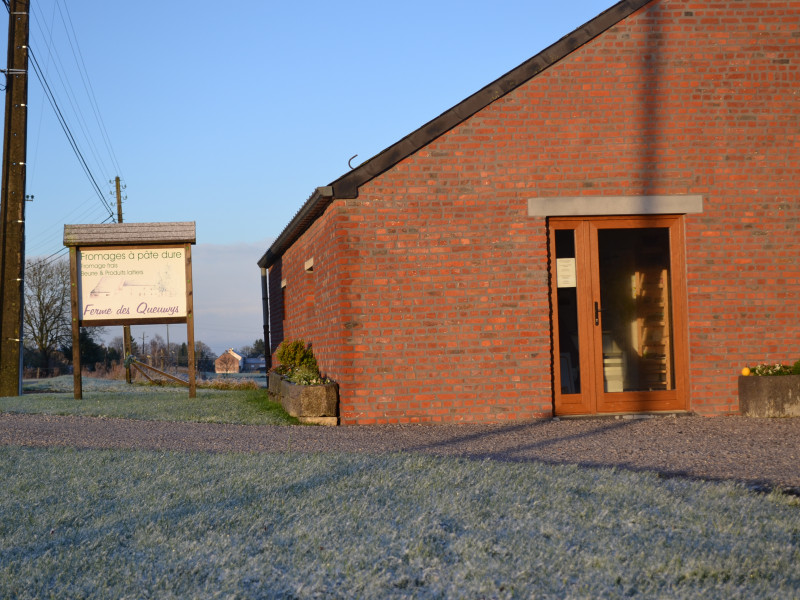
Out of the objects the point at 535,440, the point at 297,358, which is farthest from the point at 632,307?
the point at 297,358

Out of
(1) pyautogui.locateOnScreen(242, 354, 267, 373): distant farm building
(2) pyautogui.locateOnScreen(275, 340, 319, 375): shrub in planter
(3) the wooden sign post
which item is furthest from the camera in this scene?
(1) pyautogui.locateOnScreen(242, 354, 267, 373): distant farm building

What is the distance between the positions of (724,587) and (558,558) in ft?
2.57

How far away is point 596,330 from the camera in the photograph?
1032 centimetres

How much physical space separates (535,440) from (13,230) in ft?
36.0

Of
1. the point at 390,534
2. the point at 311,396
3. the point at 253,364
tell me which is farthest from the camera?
the point at 253,364

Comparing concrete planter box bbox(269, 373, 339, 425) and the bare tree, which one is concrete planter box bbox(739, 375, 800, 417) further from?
the bare tree

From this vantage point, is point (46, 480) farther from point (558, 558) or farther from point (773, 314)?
point (773, 314)

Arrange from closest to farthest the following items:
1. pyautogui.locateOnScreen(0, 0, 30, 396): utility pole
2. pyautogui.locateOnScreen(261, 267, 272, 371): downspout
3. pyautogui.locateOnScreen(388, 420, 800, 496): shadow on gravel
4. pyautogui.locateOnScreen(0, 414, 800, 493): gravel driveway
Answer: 1. pyautogui.locateOnScreen(388, 420, 800, 496): shadow on gravel
2. pyautogui.locateOnScreen(0, 414, 800, 493): gravel driveway
3. pyautogui.locateOnScreen(0, 0, 30, 396): utility pole
4. pyautogui.locateOnScreen(261, 267, 272, 371): downspout

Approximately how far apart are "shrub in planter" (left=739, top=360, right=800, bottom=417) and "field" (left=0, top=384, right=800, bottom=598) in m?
4.58

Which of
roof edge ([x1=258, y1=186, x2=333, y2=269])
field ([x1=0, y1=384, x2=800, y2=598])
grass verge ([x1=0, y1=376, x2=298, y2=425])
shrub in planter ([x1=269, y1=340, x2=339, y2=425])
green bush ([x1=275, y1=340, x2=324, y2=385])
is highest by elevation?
roof edge ([x1=258, y1=186, x2=333, y2=269])

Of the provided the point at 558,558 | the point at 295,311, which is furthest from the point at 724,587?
the point at 295,311

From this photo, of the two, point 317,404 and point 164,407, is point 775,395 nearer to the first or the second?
point 317,404

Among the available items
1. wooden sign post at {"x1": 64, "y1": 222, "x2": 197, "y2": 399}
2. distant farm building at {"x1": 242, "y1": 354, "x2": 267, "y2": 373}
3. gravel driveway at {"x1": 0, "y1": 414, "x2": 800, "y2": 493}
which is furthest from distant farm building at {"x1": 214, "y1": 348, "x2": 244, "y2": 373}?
gravel driveway at {"x1": 0, "y1": 414, "x2": 800, "y2": 493}

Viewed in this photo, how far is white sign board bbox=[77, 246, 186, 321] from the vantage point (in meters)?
13.4
